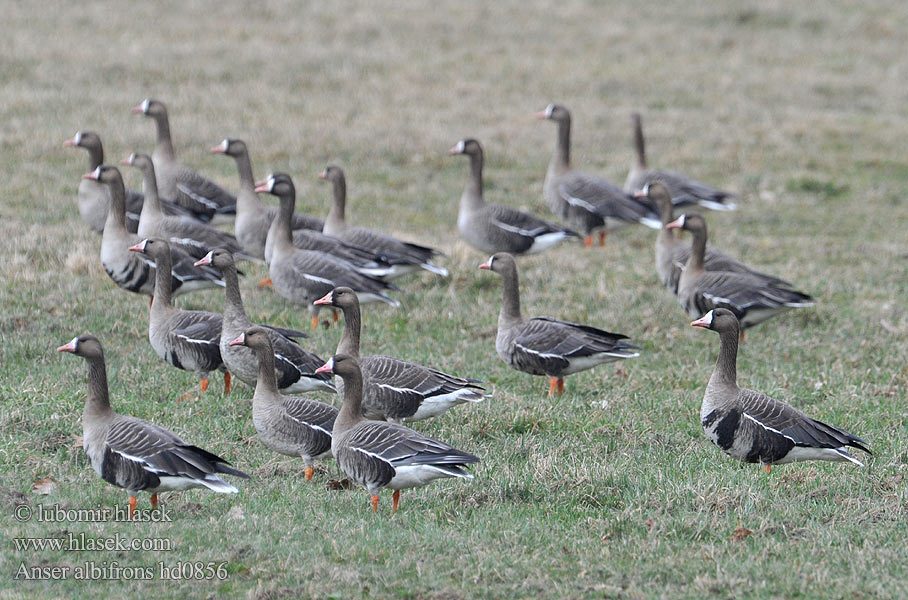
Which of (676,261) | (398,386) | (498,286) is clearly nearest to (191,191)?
(498,286)

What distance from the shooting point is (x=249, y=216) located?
14070 millimetres

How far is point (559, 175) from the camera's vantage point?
1728cm

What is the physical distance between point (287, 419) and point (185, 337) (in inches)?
84.9

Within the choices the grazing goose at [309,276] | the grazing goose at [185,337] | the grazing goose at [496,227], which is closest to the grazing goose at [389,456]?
the grazing goose at [185,337]

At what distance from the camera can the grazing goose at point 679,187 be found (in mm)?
17328

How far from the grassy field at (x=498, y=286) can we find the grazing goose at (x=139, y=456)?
0.26 m

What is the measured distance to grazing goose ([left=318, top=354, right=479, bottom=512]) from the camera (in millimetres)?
7316

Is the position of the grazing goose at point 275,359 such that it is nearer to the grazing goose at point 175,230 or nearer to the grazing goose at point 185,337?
the grazing goose at point 185,337

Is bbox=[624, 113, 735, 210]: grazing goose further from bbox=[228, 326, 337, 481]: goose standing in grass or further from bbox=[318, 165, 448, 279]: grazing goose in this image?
bbox=[228, 326, 337, 481]: goose standing in grass

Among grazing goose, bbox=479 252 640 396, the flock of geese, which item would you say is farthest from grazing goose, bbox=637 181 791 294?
grazing goose, bbox=479 252 640 396

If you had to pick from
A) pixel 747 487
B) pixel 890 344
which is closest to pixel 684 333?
pixel 890 344

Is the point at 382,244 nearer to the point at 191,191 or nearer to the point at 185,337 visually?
the point at 191,191

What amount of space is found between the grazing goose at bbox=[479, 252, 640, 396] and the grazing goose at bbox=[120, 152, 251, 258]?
3.97m

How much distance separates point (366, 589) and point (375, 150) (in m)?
14.2
